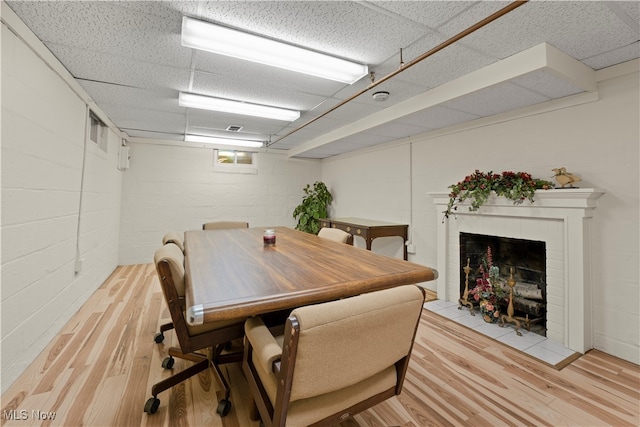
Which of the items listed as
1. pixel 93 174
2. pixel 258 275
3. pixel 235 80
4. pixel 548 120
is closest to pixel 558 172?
pixel 548 120

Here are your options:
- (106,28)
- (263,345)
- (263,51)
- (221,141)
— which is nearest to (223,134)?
(221,141)

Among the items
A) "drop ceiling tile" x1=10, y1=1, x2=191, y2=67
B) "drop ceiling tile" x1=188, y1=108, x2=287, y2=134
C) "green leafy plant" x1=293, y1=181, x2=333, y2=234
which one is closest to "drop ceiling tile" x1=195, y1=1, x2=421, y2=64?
"drop ceiling tile" x1=10, y1=1, x2=191, y2=67

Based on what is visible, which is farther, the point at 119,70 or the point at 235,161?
the point at 235,161

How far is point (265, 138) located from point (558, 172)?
13.2ft

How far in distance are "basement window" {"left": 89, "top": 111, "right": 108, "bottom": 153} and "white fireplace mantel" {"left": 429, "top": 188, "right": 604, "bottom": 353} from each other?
14.6 feet

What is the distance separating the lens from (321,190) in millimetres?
5914

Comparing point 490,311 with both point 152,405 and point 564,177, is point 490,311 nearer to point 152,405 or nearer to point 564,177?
point 564,177

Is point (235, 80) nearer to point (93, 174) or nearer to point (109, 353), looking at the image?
point (93, 174)

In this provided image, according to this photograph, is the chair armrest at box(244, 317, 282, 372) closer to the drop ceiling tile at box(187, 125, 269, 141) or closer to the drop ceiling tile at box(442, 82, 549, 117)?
the drop ceiling tile at box(442, 82, 549, 117)

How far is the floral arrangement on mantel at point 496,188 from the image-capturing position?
2445mm

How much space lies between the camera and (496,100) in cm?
251

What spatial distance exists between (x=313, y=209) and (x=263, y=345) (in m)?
4.72

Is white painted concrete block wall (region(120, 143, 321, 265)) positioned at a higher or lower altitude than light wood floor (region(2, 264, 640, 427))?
higher

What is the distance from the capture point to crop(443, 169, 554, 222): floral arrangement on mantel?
245cm
